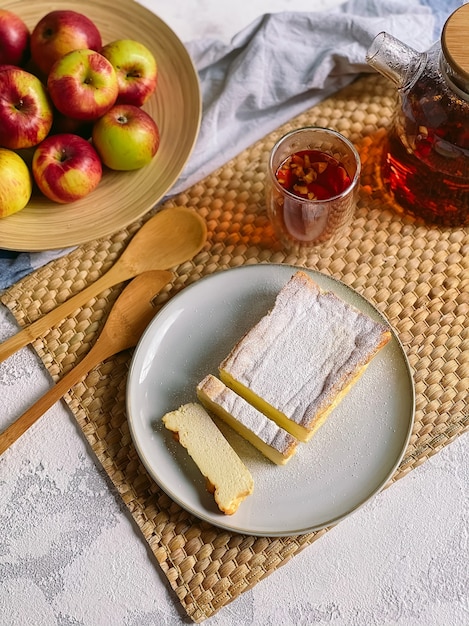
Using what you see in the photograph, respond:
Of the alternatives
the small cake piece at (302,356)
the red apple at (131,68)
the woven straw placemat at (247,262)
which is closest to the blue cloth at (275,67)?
the woven straw placemat at (247,262)

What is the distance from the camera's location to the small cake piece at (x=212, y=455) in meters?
1.03

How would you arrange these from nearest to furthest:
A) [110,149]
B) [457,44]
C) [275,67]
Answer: [457,44]
[110,149]
[275,67]

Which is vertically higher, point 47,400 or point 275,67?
point 275,67

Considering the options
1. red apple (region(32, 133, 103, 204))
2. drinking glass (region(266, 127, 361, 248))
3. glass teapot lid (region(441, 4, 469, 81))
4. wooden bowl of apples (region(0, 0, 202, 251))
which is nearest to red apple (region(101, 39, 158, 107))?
wooden bowl of apples (region(0, 0, 202, 251))

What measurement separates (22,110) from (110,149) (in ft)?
0.50

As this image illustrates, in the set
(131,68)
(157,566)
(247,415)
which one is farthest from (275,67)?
(157,566)

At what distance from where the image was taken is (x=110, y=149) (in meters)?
1.23

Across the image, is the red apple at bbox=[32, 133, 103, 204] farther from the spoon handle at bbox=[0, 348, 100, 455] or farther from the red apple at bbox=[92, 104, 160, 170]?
the spoon handle at bbox=[0, 348, 100, 455]

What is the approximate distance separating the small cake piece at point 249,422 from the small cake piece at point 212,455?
0.10 ft

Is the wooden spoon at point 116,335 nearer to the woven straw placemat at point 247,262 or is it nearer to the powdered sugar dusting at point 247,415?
the woven straw placemat at point 247,262

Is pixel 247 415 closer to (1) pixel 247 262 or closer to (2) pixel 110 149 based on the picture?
(1) pixel 247 262

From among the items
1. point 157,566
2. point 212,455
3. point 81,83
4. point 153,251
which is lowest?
point 157,566

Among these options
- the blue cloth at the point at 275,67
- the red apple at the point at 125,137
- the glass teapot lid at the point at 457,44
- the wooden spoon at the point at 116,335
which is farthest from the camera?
the blue cloth at the point at 275,67

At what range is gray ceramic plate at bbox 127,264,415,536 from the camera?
3.43ft
